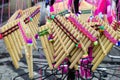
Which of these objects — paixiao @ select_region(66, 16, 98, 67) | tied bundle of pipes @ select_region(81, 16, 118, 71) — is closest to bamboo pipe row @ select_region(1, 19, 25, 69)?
paixiao @ select_region(66, 16, 98, 67)

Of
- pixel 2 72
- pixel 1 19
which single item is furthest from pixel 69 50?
pixel 1 19

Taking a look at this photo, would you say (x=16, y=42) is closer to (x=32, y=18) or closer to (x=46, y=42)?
(x=46, y=42)

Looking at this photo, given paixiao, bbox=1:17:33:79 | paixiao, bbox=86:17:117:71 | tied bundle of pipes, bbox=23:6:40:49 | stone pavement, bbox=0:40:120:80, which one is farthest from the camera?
stone pavement, bbox=0:40:120:80

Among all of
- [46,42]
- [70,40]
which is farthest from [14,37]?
[70,40]

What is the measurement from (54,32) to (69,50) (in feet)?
1.19

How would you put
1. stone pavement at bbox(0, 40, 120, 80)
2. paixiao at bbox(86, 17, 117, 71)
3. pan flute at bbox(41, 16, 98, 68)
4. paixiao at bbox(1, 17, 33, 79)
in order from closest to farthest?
pan flute at bbox(41, 16, 98, 68)
paixiao at bbox(86, 17, 117, 71)
paixiao at bbox(1, 17, 33, 79)
stone pavement at bbox(0, 40, 120, 80)

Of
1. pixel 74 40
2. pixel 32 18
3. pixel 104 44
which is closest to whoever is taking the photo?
pixel 74 40

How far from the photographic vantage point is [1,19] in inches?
347

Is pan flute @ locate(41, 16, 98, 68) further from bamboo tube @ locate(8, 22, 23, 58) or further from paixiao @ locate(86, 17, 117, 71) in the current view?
bamboo tube @ locate(8, 22, 23, 58)

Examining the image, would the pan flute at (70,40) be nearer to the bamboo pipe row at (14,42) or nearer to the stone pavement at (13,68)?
the bamboo pipe row at (14,42)

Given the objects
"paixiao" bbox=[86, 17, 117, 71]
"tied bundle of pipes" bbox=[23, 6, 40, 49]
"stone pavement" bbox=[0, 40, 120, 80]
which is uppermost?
"tied bundle of pipes" bbox=[23, 6, 40, 49]

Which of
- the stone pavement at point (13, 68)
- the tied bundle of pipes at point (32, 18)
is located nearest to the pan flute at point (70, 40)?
the tied bundle of pipes at point (32, 18)

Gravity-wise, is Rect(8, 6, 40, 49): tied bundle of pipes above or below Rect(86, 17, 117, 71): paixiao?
above

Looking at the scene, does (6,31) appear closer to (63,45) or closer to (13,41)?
(13,41)
